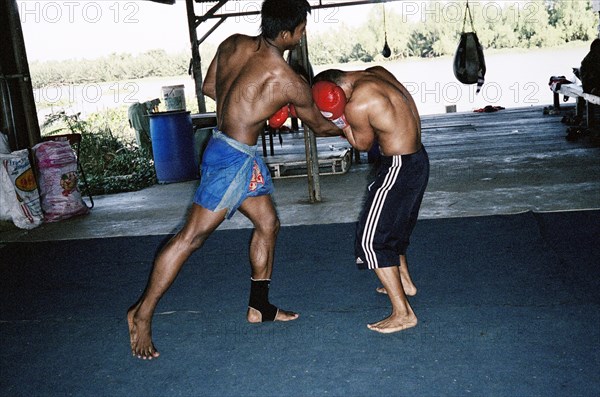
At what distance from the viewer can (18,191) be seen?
5453 mm

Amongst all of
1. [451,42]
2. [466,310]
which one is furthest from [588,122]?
[451,42]

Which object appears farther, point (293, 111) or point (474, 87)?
point (474, 87)

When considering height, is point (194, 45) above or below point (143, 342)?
above

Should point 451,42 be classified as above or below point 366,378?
above

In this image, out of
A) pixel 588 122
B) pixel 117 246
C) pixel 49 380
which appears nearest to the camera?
pixel 49 380

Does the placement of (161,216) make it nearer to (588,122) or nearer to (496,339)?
(496,339)

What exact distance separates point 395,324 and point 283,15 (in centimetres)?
144

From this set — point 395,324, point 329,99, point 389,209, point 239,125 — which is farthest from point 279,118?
point 395,324

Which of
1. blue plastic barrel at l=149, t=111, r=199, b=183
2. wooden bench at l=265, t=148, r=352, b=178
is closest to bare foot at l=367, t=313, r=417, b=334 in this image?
wooden bench at l=265, t=148, r=352, b=178

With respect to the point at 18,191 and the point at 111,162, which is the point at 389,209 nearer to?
the point at 18,191

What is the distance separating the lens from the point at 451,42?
23.7 m

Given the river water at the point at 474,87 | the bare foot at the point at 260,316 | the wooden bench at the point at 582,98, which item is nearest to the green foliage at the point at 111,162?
the bare foot at the point at 260,316

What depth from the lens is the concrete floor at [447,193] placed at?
5.07m

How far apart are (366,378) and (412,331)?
0.47 m
